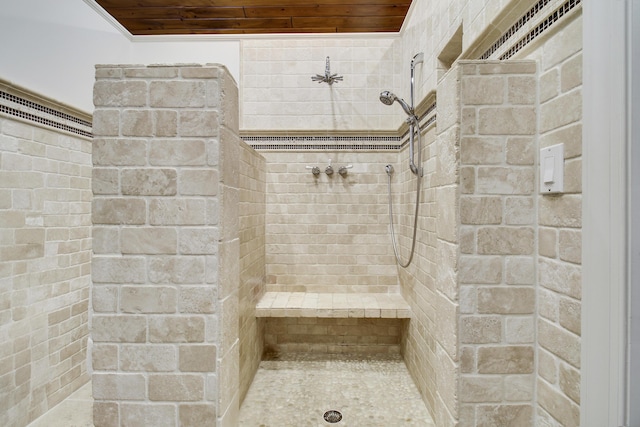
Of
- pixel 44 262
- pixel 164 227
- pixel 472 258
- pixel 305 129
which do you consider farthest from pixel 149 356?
pixel 305 129

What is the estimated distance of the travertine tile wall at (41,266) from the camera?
167 centimetres

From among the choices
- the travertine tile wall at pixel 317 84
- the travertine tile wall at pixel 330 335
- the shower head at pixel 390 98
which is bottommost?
the travertine tile wall at pixel 330 335

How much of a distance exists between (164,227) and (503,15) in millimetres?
1464

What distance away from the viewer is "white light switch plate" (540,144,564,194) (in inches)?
33.6

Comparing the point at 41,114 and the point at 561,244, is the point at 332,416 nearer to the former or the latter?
the point at 561,244

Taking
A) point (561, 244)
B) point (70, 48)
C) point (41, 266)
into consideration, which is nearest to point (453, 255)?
point (561, 244)

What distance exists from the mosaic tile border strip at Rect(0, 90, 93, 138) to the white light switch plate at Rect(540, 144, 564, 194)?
2.51 metres

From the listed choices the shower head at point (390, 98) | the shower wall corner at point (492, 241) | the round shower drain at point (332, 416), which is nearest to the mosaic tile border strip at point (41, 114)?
the shower head at point (390, 98)

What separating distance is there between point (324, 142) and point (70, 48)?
76.3 inches

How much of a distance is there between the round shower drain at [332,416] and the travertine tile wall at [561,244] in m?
1.12

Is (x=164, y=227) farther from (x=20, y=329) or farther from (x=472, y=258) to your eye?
(x=20, y=329)

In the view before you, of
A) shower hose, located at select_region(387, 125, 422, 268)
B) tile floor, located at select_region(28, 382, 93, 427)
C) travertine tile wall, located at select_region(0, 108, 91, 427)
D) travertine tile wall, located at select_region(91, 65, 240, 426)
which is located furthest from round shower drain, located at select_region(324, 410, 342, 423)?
travertine tile wall, located at select_region(0, 108, 91, 427)

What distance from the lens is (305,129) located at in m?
2.64

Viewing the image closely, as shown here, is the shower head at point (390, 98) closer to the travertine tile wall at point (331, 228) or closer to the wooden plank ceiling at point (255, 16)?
the travertine tile wall at point (331, 228)
